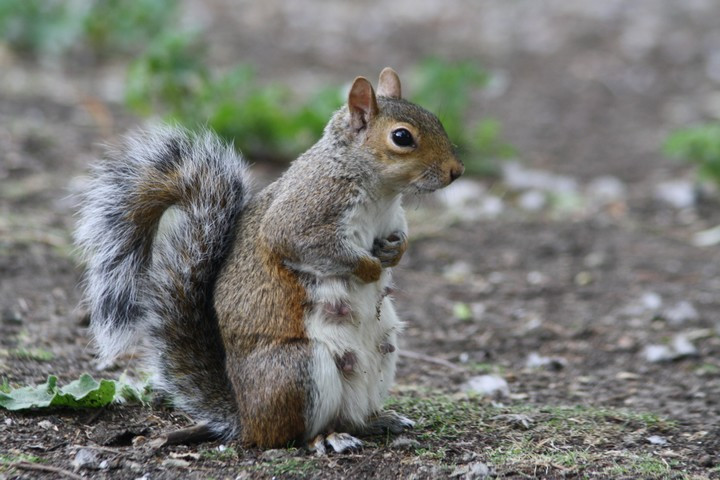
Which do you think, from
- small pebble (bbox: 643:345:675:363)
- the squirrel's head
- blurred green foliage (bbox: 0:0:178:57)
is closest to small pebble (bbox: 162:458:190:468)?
the squirrel's head

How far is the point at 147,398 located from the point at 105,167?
2.45 ft

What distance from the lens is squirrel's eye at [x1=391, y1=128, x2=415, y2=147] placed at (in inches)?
114

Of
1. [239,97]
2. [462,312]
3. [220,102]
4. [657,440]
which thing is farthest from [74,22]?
[657,440]

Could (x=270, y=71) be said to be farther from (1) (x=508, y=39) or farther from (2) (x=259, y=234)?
(2) (x=259, y=234)

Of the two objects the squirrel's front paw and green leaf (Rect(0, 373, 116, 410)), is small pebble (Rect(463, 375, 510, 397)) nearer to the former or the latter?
the squirrel's front paw

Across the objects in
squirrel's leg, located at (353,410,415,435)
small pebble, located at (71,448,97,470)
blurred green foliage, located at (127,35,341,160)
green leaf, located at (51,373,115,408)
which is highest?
blurred green foliage, located at (127,35,341,160)

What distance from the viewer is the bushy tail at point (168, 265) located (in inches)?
116

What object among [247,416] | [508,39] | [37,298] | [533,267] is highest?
[508,39]

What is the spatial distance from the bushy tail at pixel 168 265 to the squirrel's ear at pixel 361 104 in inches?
A: 16.4

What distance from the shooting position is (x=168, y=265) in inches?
115

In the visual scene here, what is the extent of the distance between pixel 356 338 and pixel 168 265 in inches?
23.5

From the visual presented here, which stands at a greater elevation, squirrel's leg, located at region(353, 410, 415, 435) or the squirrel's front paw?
the squirrel's front paw

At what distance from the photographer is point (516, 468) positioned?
2725mm

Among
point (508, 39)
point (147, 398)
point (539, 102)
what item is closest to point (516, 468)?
point (147, 398)
